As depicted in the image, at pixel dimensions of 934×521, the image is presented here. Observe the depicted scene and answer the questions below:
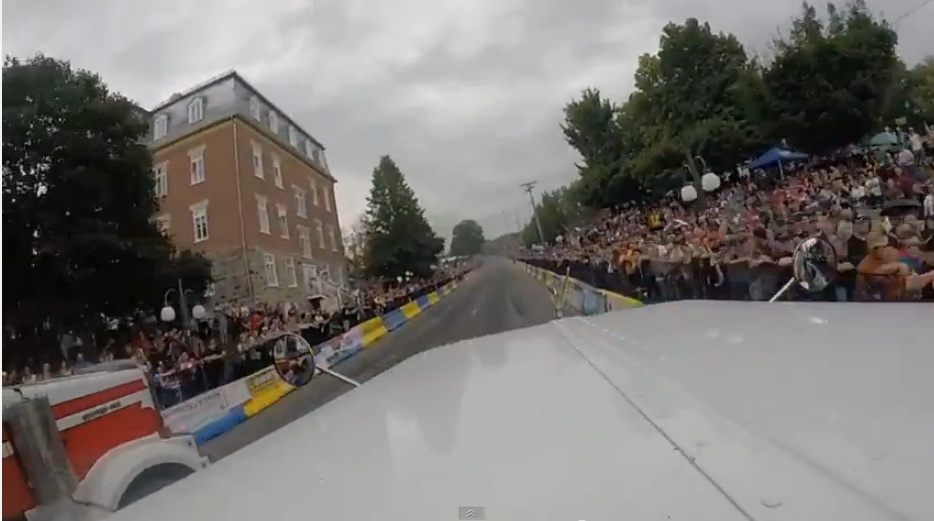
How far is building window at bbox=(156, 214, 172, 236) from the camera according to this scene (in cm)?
175

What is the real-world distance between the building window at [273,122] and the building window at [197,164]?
0.86 feet

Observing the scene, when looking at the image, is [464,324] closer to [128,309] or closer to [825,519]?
[128,309]

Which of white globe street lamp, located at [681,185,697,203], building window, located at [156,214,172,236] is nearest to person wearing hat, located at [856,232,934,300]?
white globe street lamp, located at [681,185,697,203]

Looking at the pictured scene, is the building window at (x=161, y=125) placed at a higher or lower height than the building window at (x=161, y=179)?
higher

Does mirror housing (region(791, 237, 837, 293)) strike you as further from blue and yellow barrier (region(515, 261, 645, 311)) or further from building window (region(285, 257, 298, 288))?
blue and yellow barrier (region(515, 261, 645, 311))

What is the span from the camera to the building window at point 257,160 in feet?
6.56

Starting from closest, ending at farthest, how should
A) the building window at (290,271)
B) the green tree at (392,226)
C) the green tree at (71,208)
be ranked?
the green tree at (71,208) → the building window at (290,271) → the green tree at (392,226)

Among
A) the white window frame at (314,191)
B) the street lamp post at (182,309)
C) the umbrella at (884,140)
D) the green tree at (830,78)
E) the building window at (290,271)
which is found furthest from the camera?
the umbrella at (884,140)

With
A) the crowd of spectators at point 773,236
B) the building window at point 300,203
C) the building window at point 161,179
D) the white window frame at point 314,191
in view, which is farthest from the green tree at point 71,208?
the crowd of spectators at point 773,236

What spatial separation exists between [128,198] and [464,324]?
2149 millimetres

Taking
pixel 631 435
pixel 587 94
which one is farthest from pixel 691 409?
pixel 587 94

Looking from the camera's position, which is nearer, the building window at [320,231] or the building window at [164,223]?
the building window at [164,223]

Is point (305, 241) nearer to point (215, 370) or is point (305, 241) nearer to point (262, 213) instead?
point (262, 213)

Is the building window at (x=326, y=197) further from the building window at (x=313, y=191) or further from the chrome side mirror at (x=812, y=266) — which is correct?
the chrome side mirror at (x=812, y=266)
